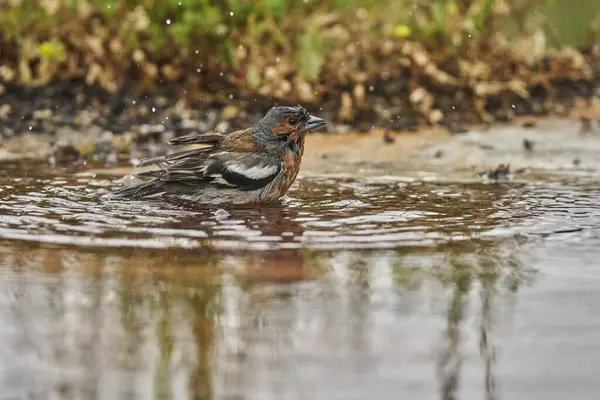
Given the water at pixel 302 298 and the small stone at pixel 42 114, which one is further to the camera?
the small stone at pixel 42 114

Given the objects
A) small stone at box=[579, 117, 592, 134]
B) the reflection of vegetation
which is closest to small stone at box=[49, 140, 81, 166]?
the reflection of vegetation

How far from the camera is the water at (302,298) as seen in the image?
3645 mm

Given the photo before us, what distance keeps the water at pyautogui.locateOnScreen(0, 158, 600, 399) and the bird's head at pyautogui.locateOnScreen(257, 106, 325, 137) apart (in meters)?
0.56

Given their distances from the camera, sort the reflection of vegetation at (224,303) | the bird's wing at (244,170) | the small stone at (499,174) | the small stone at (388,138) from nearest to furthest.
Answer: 1. the reflection of vegetation at (224,303)
2. the bird's wing at (244,170)
3. the small stone at (499,174)
4. the small stone at (388,138)

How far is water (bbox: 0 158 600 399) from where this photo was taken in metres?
3.64

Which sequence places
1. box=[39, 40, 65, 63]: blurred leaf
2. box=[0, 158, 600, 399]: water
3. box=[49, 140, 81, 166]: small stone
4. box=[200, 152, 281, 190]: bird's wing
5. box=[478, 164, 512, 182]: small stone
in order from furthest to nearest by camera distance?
box=[39, 40, 65, 63]: blurred leaf, box=[49, 140, 81, 166]: small stone, box=[478, 164, 512, 182]: small stone, box=[200, 152, 281, 190]: bird's wing, box=[0, 158, 600, 399]: water

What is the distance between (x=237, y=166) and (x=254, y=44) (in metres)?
3.68

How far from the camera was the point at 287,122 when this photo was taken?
747cm

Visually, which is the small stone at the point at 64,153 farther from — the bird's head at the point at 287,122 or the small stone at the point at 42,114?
the bird's head at the point at 287,122

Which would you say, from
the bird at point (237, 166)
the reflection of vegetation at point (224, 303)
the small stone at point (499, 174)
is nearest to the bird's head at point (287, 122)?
the bird at point (237, 166)

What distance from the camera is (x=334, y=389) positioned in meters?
3.52

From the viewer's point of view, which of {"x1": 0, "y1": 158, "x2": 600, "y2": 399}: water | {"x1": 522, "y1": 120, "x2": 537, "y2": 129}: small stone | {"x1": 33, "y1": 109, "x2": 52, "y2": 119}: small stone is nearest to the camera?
{"x1": 0, "y1": 158, "x2": 600, "y2": 399}: water

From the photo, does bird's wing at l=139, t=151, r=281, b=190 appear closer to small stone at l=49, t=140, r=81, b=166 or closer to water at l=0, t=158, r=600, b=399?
water at l=0, t=158, r=600, b=399

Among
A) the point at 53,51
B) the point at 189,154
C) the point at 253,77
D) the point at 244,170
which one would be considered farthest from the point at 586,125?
the point at 53,51
